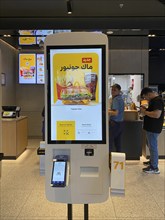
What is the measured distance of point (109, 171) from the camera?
6.66ft

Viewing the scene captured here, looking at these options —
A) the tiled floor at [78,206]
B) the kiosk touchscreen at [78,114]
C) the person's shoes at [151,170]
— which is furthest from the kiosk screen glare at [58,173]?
the person's shoes at [151,170]

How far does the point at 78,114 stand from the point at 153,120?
12.2 feet

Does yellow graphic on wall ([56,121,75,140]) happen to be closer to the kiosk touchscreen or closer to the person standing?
the kiosk touchscreen

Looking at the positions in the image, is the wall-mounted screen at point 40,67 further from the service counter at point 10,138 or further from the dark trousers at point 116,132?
the dark trousers at point 116,132

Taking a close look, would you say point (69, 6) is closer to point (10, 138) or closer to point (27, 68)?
point (10, 138)

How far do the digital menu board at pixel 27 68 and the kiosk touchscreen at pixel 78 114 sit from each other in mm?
7767

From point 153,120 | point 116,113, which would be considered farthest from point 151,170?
point 116,113

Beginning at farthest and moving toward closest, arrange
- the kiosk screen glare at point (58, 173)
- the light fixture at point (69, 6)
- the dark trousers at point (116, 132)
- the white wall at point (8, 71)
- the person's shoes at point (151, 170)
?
the white wall at point (8, 71) → the light fixture at point (69, 6) → the dark trousers at point (116, 132) → the person's shoes at point (151, 170) → the kiosk screen glare at point (58, 173)

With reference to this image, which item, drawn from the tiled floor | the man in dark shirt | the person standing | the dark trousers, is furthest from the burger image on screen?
the dark trousers

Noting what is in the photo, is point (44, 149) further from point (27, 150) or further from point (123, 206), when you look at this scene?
point (27, 150)

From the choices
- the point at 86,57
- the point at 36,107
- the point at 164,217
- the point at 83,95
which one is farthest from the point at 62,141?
the point at 36,107

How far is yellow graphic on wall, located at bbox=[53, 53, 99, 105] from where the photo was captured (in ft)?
6.45

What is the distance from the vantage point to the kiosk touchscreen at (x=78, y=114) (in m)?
1.96

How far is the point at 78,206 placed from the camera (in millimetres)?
3967
